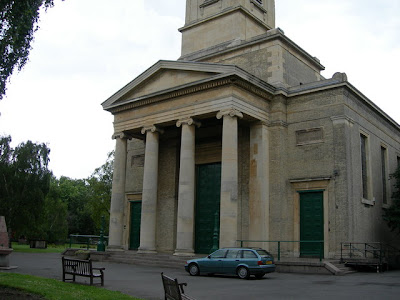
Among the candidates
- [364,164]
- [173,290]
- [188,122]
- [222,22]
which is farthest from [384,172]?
[173,290]

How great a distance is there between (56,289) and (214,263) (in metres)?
7.61

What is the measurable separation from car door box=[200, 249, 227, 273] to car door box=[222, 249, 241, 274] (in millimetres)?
175

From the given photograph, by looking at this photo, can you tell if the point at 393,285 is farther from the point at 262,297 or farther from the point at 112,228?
the point at 112,228

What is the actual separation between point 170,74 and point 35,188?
68.5 ft

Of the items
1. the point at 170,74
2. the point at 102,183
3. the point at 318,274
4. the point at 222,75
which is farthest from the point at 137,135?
the point at 102,183

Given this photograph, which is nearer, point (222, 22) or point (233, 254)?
point (233, 254)

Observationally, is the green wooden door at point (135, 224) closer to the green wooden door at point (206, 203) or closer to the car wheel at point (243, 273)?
Result: the green wooden door at point (206, 203)

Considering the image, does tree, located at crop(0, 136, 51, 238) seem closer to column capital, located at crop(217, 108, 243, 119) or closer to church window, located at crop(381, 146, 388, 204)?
column capital, located at crop(217, 108, 243, 119)

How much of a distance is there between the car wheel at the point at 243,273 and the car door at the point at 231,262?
0.23 metres

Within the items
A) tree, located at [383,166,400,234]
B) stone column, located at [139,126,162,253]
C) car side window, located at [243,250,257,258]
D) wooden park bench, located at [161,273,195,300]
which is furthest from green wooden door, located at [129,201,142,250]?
wooden park bench, located at [161,273,195,300]

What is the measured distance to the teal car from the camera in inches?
677

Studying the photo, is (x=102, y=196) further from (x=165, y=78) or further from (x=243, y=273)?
(x=243, y=273)

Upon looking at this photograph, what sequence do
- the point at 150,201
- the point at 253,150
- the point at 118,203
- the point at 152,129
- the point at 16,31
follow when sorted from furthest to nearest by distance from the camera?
the point at 118,203
the point at 152,129
the point at 150,201
the point at 253,150
the point at 16,31

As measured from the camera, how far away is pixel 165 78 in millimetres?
27078
